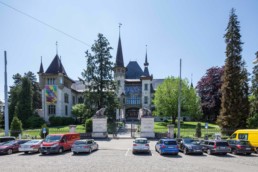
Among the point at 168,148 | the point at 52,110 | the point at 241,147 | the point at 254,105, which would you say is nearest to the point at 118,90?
the point at 52,110

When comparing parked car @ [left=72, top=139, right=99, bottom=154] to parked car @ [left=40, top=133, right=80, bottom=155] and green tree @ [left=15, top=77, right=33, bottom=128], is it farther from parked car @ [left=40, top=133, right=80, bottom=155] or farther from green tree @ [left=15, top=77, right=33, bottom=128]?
green tree @ [left=15, top=77, right=33, bottom=128]

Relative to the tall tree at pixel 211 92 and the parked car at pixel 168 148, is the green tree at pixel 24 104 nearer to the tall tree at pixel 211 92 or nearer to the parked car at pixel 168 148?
the parked car at pixel 168 148

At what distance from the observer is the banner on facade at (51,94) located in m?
55.5

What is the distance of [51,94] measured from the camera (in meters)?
55.8

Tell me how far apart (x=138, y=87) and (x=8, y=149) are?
170 feet

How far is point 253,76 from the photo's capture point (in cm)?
3425

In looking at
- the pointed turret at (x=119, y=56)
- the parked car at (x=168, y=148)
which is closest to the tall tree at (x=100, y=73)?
the pointed turret at (x=119, y=56)

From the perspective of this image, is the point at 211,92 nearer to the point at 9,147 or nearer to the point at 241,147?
the point at 241,147

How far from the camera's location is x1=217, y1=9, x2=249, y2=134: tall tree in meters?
33.0

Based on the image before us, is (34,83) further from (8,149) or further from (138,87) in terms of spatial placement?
(8,149)

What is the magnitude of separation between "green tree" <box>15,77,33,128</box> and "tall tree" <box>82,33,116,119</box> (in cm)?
1734

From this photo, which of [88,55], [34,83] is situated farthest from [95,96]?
[34,83]

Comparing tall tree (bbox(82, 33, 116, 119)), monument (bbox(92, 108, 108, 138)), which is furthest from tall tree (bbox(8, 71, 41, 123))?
monument (bbox(92, 108, 108, 138))

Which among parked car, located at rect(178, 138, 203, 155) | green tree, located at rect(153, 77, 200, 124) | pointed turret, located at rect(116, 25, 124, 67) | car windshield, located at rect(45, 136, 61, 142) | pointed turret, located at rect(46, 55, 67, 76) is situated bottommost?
parked car, located at rect(178, 138, 203, 155)
